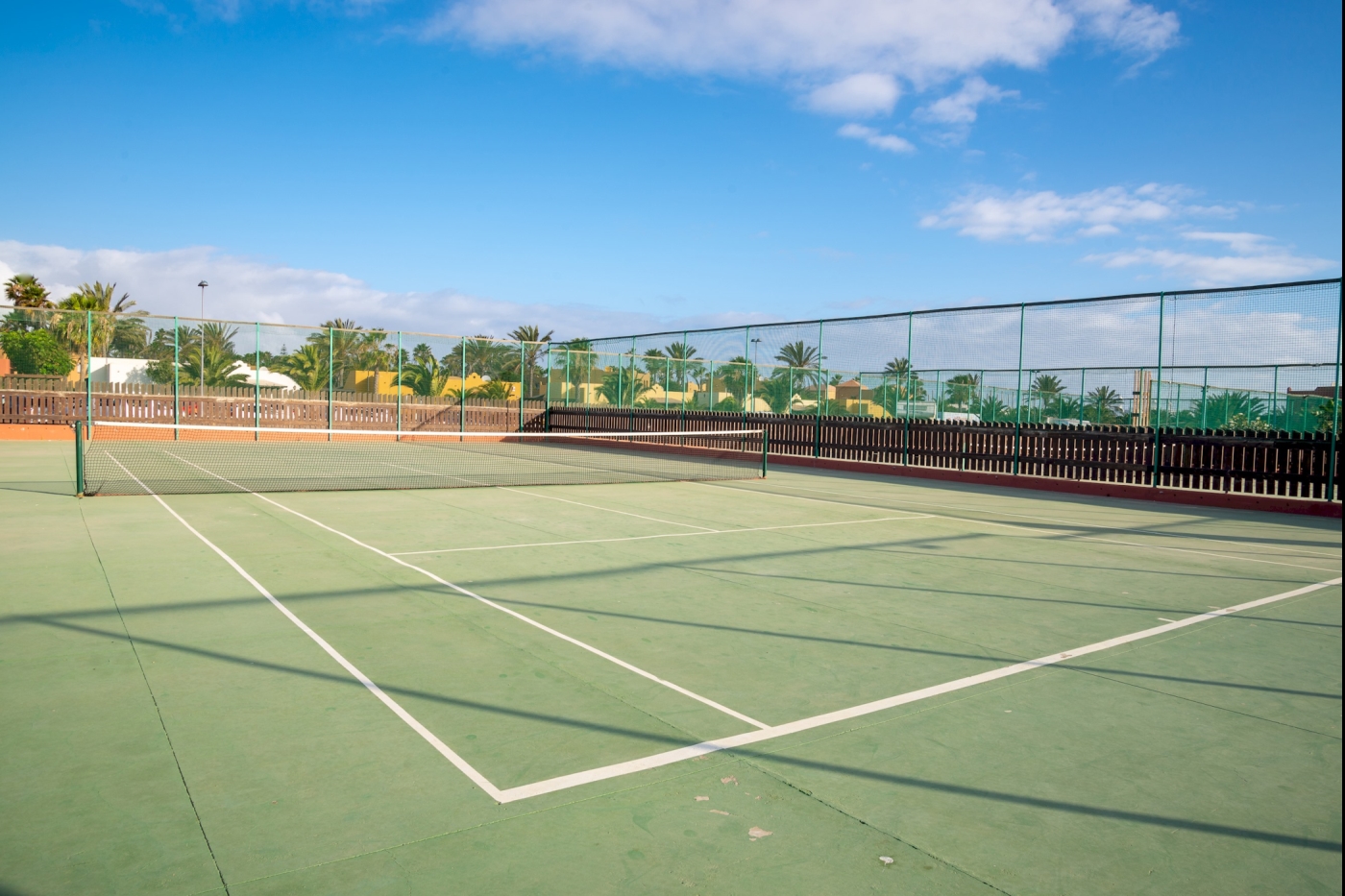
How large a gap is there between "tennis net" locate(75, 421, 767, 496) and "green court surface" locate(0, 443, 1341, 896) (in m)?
5.78

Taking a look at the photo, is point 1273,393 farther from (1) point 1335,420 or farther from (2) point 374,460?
(2) point 374,460

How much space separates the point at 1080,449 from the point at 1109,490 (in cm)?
117

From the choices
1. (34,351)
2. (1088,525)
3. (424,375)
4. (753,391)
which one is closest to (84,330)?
(34,351)

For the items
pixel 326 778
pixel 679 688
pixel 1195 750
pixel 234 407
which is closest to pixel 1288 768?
pixel 1195 750

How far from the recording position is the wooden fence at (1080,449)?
580 inches

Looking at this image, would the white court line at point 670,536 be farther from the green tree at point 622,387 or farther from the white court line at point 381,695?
the green tree at point 622,387

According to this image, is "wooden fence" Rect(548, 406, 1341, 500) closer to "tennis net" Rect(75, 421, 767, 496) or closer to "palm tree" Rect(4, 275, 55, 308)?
"tennis net" Rect(75, 421, 767, 496)

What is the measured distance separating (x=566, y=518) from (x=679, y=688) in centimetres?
662

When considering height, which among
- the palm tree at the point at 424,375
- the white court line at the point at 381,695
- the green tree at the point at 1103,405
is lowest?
the white court line at the point at 381,695

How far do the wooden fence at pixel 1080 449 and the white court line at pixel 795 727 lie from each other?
10.9 m

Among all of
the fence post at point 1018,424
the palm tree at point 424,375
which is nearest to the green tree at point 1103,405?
the fence post at point 1018,424

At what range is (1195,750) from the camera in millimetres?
4000

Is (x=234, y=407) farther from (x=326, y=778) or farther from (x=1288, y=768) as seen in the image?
(x=1288, y=768)

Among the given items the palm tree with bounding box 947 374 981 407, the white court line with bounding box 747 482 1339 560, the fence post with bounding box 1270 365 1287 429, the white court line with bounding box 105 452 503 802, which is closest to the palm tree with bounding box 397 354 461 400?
the palm tree with bounding box 947 374 981 407
